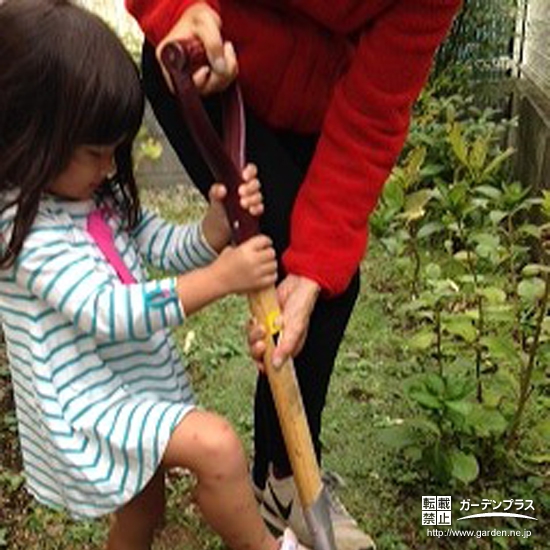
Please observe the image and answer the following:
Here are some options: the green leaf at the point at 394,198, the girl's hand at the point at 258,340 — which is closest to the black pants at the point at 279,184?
the girl's hand at the point at 258,340

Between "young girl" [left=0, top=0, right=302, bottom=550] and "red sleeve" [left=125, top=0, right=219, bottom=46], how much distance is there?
0.26 ft

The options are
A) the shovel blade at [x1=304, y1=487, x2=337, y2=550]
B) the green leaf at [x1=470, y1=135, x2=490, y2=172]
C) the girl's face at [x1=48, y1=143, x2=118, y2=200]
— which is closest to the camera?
the girl's face at [x1=48, y1=143, x2=118, y2=200]

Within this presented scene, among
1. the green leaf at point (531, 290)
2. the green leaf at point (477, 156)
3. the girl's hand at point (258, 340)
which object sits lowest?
the green leaf at point (477, 156)

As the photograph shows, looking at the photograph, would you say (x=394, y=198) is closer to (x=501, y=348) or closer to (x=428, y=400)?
(x=501, y=348)

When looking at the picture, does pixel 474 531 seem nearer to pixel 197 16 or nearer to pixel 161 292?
pixel 161 292

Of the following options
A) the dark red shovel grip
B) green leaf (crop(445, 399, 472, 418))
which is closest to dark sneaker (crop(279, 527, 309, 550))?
green leaf (crop(445, 399, 472, 418))

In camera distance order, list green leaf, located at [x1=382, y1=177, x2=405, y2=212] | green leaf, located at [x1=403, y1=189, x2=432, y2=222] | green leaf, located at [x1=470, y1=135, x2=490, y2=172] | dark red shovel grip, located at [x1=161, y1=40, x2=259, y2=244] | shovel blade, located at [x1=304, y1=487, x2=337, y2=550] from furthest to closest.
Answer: green leaf, located at [x1=470, y1=135, x2=490, y2=172]
green leaf, located at [x1=382, y1=177, x2=405, y2=212]
green leaf, located at [x1=403, y1=189, x2=432, y2=222]
shovel blade, located at [x1=304, y1=487, x2=337, y2=550]
dark red shovel grip, located at [x1=161, y1=40, x2=259, y2=244]

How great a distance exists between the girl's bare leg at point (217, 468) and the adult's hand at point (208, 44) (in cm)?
52

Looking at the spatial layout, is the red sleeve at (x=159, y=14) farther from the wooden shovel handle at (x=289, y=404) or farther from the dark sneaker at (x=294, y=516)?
the dark sneaker at (x=294, y=516)

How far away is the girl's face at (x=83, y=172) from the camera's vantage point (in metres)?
1.45

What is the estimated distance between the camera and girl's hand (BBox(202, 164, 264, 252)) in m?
1.46

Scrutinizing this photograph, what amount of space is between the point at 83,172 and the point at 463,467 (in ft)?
3.49

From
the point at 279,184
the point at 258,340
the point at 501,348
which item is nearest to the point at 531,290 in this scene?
the point at 501,348

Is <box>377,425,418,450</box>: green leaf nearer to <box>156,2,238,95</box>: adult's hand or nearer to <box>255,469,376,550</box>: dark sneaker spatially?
<box>255,469,376,550</box>: dark sneaker
